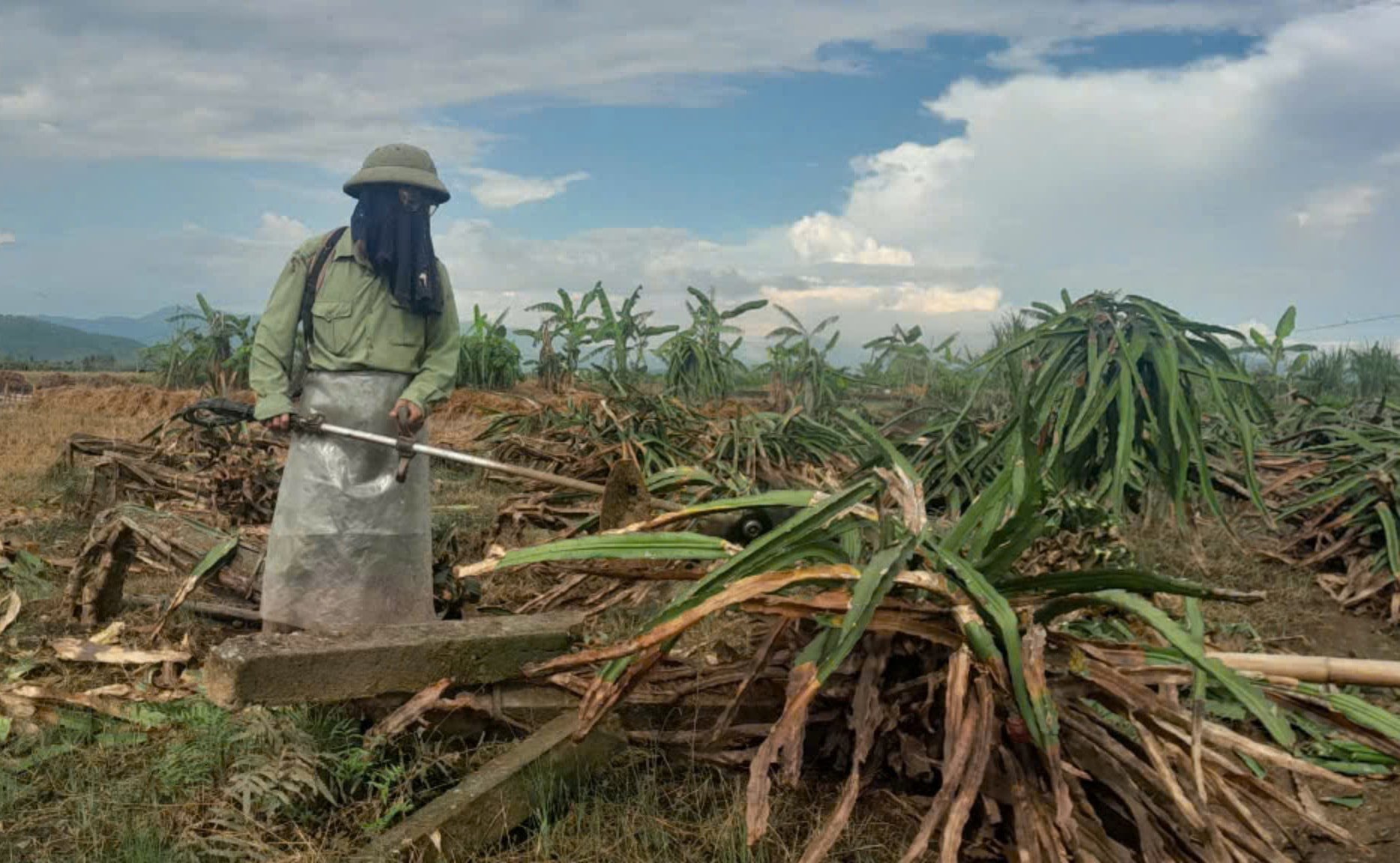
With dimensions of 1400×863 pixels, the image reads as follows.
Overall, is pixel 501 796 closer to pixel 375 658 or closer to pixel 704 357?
pixel 375 658

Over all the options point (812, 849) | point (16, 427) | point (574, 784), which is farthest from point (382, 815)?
point (16, 427)

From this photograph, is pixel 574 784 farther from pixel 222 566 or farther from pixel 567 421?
pixel 567 421

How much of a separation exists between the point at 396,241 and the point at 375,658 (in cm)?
179

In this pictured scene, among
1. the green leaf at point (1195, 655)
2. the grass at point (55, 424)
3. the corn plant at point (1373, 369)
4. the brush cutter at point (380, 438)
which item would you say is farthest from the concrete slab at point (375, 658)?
the corn plant at point (1373, 369)

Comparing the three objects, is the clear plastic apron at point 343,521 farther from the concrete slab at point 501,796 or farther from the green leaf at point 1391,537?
the green leaf at point 1391,537

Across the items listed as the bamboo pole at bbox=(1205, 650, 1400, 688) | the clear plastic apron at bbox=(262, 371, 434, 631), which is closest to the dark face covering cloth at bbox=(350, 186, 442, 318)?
the clear plastic apron at bbox=(262, 371, 434, 631)

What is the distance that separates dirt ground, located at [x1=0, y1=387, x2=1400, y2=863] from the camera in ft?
7.77

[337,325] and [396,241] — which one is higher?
[396,241]

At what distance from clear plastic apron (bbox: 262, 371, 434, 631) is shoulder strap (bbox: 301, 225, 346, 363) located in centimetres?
21

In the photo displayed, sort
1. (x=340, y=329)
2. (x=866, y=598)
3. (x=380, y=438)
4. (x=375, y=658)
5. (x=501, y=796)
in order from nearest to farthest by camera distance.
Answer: (x=866, y=598), (x=501, y=796), (x=375, y=658), (x=380, y=438), (x=340, y=329)

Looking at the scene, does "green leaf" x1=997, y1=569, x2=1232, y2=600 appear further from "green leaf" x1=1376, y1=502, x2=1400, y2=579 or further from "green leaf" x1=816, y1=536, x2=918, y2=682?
"green leaf" x1=1376, y1=502, x2=1400, y2=579

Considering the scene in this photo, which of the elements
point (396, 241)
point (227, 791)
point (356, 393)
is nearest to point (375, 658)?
point (227, 791)

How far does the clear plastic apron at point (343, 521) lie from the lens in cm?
383

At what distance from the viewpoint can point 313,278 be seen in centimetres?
394
